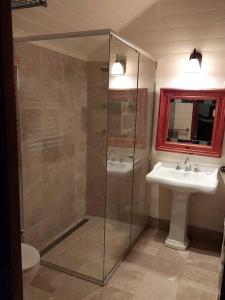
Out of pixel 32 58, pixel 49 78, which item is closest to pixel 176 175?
pixel 49 78

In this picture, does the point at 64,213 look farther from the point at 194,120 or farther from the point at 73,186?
the point at 194,120

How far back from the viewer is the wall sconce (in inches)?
99.7

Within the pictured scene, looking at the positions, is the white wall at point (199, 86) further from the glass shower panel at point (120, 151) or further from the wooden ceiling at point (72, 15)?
the wooden ceiling at point (72, 15)

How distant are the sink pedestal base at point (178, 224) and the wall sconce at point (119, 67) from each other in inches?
56.3

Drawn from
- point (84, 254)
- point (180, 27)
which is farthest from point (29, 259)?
point (180, 27)

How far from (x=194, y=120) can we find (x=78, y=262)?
197cm

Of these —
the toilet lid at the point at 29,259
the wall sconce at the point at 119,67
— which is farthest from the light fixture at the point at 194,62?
the toilet lid at the point at 29,259

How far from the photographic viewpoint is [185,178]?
2.88m

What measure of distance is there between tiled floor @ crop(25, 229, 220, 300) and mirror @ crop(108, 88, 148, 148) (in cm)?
124

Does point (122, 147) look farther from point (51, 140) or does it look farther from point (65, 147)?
point (51, 140)

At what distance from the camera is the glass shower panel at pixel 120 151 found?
2.57 metres

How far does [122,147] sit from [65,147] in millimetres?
682

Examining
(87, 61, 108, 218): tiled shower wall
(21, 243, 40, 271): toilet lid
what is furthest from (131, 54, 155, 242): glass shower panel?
(21, 243, 40, 271): toilet lid

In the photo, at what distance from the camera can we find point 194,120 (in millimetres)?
2924
